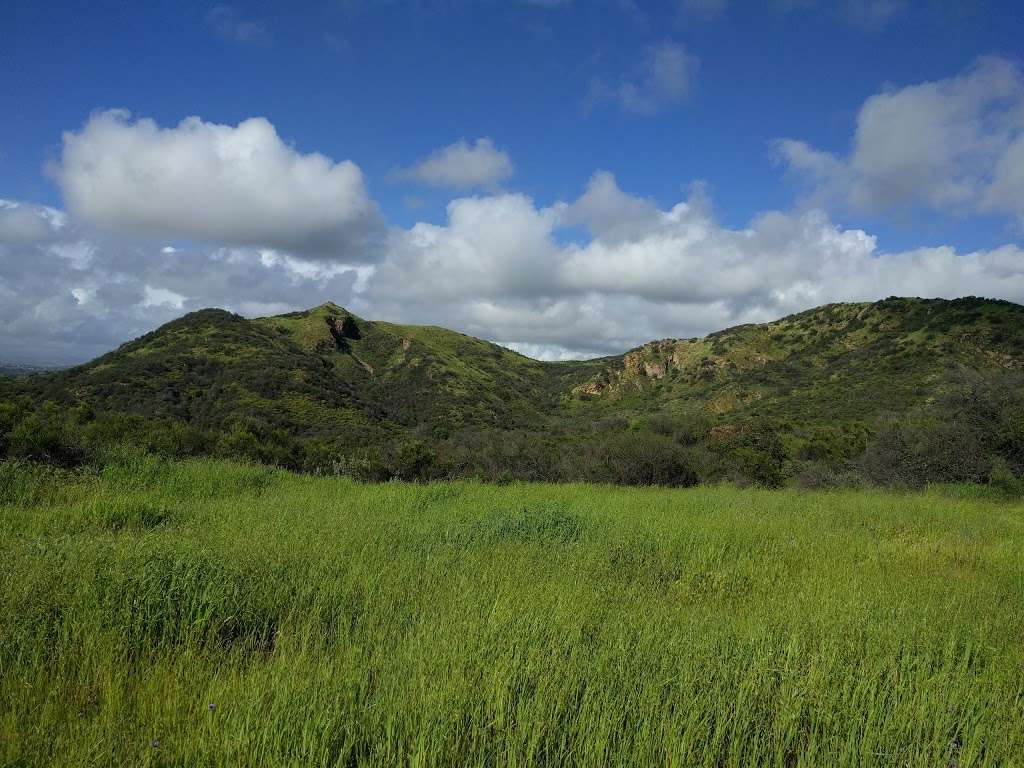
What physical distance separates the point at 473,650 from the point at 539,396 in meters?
123

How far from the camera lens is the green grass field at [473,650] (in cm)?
230

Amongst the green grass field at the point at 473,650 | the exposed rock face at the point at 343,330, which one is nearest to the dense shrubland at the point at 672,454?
the green grass field at the point at 473,650

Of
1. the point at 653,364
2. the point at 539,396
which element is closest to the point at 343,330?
the point at 539,396

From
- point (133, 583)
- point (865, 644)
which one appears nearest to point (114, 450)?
point (133, 583)

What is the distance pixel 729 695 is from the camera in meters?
2.82

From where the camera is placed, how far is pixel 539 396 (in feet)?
414

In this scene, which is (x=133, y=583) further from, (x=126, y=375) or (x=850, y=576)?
(x=126, y=375)

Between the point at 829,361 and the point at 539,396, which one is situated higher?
the point at 829,361

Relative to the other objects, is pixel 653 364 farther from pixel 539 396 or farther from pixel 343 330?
pixel 343 330

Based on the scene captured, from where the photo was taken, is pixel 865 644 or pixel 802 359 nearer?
pixel 865 644

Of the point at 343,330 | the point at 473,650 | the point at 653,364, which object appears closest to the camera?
the point at 473,650

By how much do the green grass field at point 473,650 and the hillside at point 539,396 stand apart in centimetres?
848

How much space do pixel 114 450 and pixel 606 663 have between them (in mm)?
10944

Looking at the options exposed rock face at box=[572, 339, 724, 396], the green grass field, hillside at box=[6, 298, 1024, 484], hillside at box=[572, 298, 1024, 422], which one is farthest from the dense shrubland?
exposed rock face at box=[572, 339, 724, 396]
